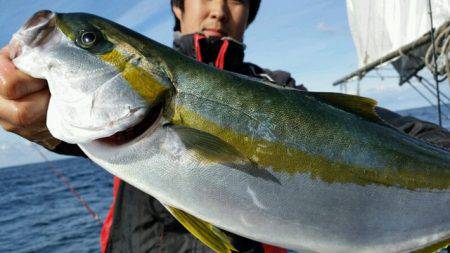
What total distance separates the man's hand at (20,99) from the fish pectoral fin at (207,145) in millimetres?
863

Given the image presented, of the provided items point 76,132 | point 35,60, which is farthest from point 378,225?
point 35,60

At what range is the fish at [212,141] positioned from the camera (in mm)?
2496

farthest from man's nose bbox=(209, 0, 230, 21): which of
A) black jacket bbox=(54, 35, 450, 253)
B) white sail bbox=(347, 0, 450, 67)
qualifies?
white sail bbox=(347, 0, 450, 67)

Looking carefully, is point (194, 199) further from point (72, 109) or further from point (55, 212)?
point (55, 212)

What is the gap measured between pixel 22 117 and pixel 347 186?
2042 mm

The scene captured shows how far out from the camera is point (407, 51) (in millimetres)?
16406

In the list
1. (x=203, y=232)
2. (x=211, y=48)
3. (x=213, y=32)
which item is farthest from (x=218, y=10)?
(x=203, y=232)

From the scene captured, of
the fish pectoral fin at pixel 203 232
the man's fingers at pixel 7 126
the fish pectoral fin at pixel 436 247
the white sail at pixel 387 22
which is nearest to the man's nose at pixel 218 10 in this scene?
the man's fingers at pixel 7 126

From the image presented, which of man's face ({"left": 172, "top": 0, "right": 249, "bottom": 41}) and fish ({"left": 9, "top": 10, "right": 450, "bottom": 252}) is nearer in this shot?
fish ({"left": 9, "top": 10, "right": 450, "bottom": 252})

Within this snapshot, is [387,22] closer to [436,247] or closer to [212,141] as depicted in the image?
[436,247]

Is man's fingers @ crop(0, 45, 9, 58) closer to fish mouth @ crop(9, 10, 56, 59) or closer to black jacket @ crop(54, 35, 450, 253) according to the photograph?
fish mouth @ crop(9, 10, 56, 59)

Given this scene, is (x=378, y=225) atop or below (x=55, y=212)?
atop

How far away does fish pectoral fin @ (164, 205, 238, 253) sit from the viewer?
253 centimetres

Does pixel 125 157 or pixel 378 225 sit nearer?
pixel 125 157
